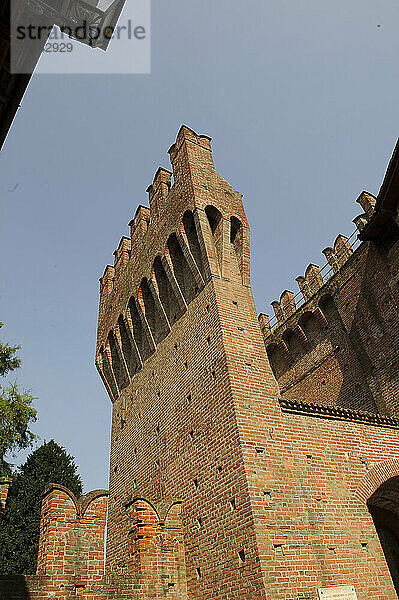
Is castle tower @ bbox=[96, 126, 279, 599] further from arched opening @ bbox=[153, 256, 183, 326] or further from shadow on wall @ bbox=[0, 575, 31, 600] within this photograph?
shadow on wall @ bbox=[0, 575, 31, 600]

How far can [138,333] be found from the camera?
1552 centimetres

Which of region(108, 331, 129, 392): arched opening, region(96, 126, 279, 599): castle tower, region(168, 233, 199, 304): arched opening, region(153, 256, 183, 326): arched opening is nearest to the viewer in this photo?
region(96, 126, 279, 599): castle tower

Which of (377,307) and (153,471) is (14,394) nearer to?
(153,471)

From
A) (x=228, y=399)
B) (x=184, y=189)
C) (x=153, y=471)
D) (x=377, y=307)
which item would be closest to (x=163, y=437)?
(x=153, y=471)

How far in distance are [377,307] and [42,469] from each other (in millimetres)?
20835

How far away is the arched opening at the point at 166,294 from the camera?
1336 cm

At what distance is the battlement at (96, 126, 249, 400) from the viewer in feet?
40.4

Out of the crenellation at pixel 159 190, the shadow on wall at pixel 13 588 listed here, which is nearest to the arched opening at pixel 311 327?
the crenellation at pixel 159 190

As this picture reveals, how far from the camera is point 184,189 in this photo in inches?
531

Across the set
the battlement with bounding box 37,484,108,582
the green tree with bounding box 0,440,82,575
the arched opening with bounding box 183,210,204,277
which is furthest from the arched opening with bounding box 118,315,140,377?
the green tree with bounding box 0,440,82,575

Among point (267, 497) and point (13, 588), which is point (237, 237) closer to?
point (267, 497)

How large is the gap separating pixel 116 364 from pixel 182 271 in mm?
5332

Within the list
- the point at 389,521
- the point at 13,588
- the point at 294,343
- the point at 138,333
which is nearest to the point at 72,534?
the point at 13,588

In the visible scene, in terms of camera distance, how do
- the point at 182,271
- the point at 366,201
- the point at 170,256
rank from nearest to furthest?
the point at 182,271
the point at 170,256
the point at 366,201
